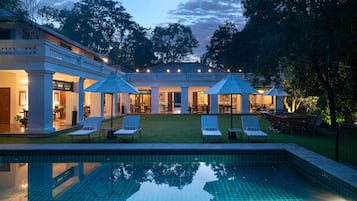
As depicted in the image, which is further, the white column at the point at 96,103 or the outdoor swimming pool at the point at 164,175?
the white column at the point at 96,103

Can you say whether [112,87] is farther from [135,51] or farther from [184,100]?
[135,51]

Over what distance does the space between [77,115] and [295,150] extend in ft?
42.4

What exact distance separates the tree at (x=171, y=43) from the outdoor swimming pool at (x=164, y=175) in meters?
47.7

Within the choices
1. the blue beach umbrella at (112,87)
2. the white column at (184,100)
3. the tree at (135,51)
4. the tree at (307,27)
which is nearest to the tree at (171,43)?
the tree at (135,51)

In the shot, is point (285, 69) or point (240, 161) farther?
point (285, 69)

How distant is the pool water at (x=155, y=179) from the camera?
269 inches

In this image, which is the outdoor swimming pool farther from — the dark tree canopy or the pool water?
the dark tree canopy

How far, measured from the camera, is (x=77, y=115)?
19.2 meters

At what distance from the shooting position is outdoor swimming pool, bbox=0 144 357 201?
22.6 ft

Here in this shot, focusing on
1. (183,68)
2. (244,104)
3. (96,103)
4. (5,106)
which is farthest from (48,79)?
(183,68)

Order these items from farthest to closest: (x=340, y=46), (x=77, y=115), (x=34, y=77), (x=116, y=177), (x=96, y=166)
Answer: (x=77, y=115)
(x=34, y=77)
(x=340, y=46)
(x=96, y=166)
(x=116, y=177)

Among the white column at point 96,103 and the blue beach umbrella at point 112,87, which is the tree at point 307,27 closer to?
the blue beach umbrella at point 112,87

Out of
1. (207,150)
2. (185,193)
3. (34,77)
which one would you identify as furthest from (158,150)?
(34,77)

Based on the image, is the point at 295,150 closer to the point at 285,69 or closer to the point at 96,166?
the point at 96,166
